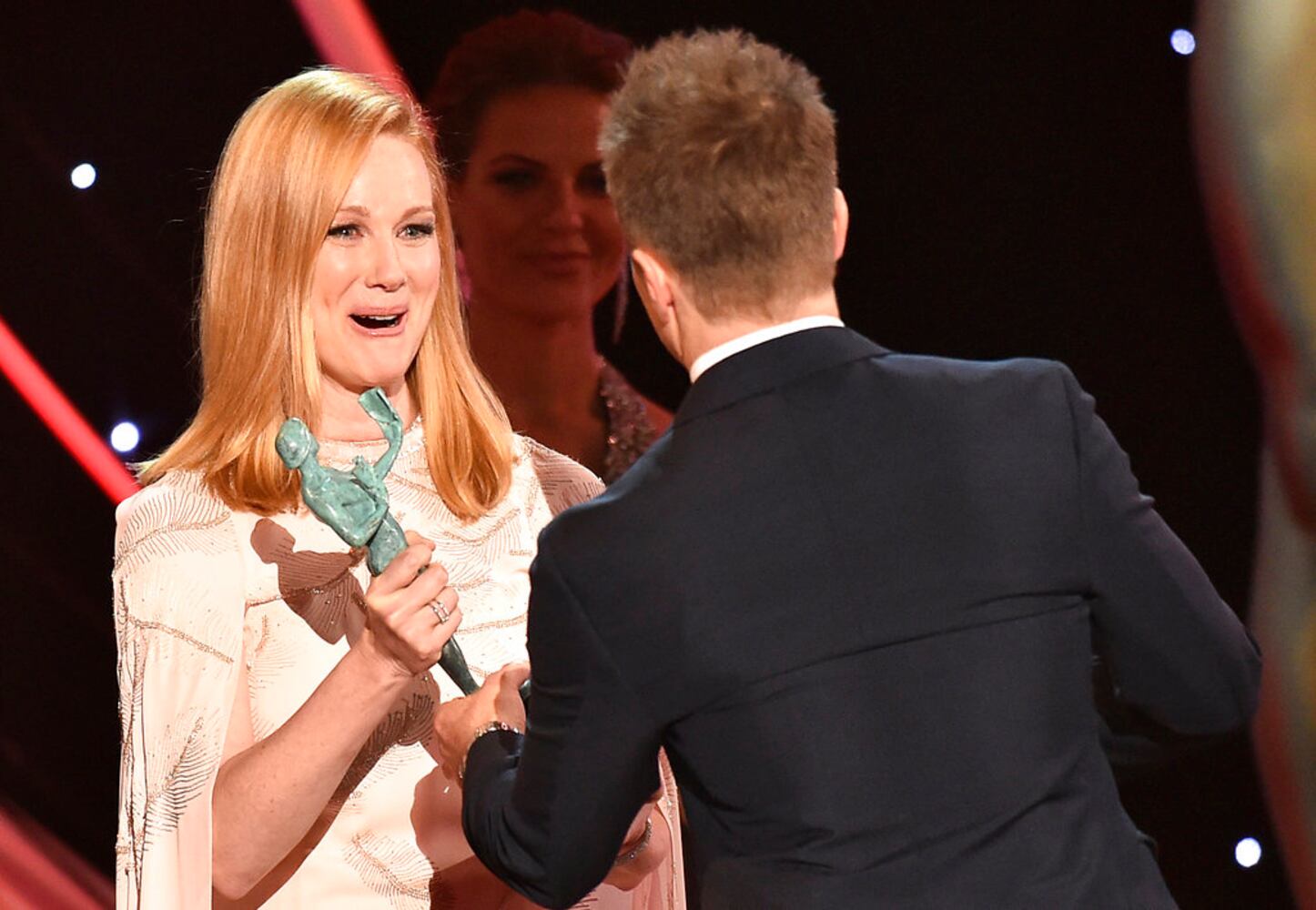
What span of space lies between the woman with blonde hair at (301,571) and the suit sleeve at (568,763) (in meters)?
0.36

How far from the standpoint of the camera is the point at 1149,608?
3.86ft

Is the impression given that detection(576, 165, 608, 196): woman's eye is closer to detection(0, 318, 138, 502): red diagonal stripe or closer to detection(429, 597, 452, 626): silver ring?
detection(0, 318, 138, 502): red diagonal stripe

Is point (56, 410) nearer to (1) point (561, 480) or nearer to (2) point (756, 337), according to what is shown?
(1) point (561, 480)

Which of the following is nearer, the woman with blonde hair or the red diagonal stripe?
the woman with blonde hair

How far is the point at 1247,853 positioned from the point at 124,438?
2.23 metres

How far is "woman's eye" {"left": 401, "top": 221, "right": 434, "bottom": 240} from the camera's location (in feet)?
5.87

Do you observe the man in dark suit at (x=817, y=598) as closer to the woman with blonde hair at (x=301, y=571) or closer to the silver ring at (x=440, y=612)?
the silver ring at (x=440, y=612)

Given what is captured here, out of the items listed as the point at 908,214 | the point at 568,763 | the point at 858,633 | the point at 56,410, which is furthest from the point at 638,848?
the point at 56,410

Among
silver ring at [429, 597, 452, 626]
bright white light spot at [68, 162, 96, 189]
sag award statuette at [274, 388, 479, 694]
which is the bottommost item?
silver ring at [429, 597, 452, 626]

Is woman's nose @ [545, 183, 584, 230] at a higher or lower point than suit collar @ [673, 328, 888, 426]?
lower

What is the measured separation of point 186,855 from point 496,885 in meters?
0.33

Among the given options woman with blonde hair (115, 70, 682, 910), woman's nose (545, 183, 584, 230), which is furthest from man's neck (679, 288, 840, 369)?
woman's nose (545, 183, 584, 230)

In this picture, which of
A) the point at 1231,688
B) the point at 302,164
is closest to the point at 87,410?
the point at 302,164

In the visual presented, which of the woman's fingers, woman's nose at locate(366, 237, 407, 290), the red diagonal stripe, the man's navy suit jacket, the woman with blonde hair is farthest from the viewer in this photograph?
the red diagonal stripe
